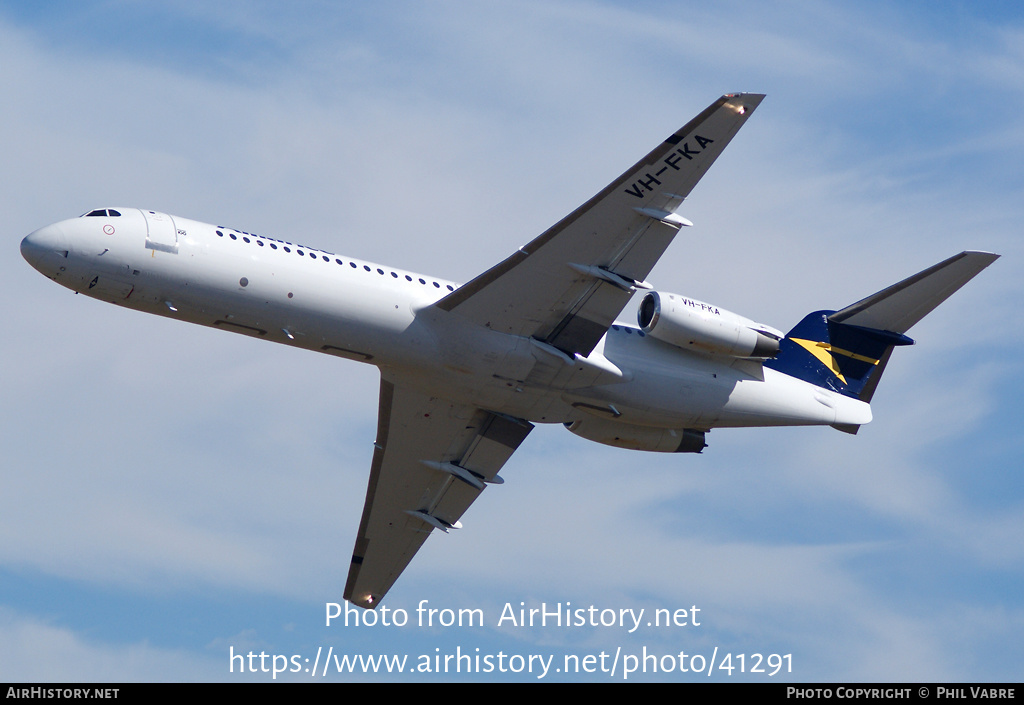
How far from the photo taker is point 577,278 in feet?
92.5

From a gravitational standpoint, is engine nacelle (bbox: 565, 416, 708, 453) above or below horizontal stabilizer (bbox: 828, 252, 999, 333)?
below

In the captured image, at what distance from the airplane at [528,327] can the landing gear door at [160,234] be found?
41 millimetres

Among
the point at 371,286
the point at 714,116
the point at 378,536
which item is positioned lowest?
the point at 378,536

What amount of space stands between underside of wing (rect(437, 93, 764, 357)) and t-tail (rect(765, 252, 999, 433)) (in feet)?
22.7

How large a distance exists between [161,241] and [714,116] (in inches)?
475

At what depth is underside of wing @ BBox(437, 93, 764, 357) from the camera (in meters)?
26.4

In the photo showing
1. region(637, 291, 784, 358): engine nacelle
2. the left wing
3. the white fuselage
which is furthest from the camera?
the left wing

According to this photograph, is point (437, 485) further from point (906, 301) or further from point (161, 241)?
point (906, 301)

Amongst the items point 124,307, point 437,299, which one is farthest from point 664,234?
point 124,307

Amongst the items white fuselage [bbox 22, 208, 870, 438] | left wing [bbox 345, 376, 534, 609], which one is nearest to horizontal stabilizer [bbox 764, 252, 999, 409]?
white fuselage [bbox 22, 208, 870, 438]

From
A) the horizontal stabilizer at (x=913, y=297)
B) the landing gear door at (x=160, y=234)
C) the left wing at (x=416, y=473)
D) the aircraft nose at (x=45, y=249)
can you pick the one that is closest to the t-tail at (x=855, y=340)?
the horizontal stabilizer at (x=913, y=297)

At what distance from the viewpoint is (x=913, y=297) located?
3303 cm

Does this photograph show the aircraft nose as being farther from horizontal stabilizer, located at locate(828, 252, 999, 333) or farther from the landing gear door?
horizontal stabilizer, located at locate(828, 252, 999, 333)

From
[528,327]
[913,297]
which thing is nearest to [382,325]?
[528,327]
